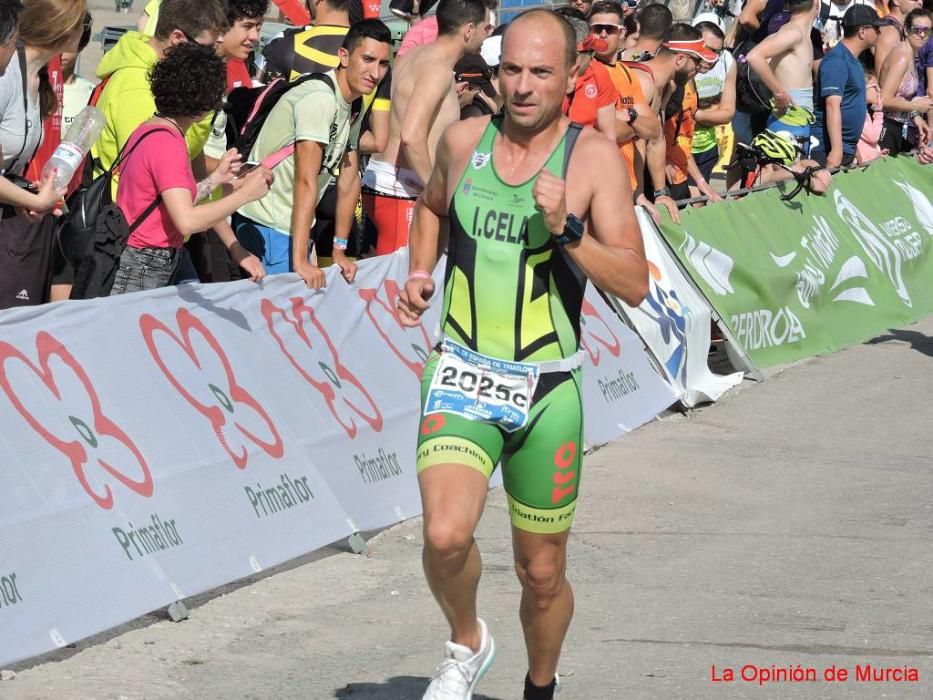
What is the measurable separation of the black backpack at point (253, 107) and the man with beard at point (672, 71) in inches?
130

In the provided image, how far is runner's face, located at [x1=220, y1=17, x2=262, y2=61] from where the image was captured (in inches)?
340

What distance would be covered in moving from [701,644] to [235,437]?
2139mm

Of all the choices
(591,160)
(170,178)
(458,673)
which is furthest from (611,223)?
(170,178)

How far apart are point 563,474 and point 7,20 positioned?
3.01 metres

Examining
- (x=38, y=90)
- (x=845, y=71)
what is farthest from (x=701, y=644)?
(x=845, y=71)

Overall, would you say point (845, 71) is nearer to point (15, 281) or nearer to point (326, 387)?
point (326, 387)

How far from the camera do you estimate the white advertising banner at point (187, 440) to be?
563 cm

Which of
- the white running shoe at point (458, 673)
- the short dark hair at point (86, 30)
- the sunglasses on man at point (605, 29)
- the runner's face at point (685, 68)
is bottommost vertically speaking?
the runner's face at point (685, 68)

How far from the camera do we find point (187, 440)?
20.9 feet

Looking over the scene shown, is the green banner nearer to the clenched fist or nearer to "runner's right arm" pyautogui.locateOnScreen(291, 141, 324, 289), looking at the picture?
"runner's right arm" pyautogui.locateOnScreen(291, 141, 324, 289)

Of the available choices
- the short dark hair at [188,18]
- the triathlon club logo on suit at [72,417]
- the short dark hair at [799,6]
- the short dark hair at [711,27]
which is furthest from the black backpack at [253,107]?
the short dark hair at [799,6]

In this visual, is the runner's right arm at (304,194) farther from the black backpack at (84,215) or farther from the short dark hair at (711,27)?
the short dark hair at (711,27)

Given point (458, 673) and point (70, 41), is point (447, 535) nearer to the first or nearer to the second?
point (458, 673)

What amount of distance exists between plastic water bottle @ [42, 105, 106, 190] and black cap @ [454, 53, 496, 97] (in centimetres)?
394
